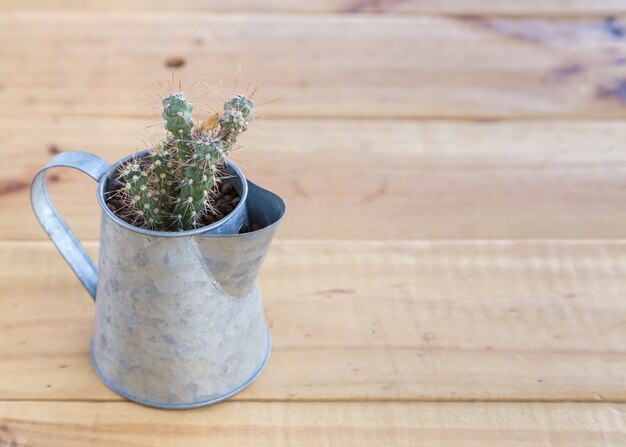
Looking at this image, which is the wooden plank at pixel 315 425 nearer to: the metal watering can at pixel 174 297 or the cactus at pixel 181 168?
the metal watering can at pixel 174 297

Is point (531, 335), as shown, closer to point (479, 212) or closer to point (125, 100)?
point (479, 212)

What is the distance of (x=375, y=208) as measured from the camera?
940 mm

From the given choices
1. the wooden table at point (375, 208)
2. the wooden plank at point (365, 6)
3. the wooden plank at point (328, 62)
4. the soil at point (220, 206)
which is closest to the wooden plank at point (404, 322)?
the wooden table at point (375, 208)

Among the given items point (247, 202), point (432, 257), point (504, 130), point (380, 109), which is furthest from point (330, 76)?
point (247, 202)

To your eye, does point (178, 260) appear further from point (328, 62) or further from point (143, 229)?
point (328, 62)

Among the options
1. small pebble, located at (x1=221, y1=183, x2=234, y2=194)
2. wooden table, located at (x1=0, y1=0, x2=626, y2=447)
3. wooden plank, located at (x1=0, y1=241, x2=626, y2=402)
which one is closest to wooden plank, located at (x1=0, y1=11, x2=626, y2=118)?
wooden table, located at (x1=0, y1=0, x2=626, y2=447)

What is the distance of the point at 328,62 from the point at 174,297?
1.84 feet

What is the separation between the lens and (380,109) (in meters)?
1.08

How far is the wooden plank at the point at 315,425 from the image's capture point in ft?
2.28

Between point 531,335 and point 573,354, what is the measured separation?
0.14ft

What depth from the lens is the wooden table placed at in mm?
727

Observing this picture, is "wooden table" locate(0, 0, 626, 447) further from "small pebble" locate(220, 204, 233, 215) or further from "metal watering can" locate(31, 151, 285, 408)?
"small pebble" locate(220, 204, 233, 215)

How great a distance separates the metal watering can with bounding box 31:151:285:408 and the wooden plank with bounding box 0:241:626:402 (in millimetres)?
35

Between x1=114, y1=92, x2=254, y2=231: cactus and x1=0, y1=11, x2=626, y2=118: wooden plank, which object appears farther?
x1=0, y1=11, x2=626, y2=118: wooden plank
